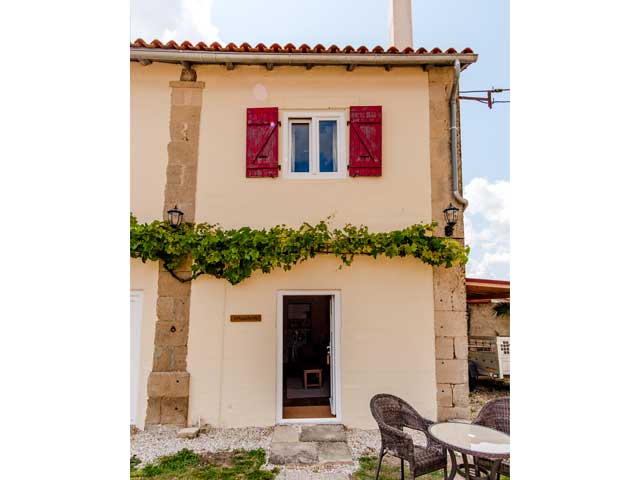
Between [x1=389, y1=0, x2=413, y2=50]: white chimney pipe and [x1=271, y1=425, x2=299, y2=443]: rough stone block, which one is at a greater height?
[x1=389, y1=0, x2=413, y2=50]: white chimney pipe

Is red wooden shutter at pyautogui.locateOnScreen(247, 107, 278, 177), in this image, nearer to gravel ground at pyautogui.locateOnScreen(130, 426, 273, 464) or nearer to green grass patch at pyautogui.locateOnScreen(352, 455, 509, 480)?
gravel ground at pyautogui.locateOnScreen(130, 426, 273, 464)

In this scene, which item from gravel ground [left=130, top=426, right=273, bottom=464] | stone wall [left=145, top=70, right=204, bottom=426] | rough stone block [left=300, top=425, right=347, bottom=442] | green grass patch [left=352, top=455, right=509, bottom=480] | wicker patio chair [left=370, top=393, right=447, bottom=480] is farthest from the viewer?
stone wall [left=145, top=70, right=204, bottom=426]

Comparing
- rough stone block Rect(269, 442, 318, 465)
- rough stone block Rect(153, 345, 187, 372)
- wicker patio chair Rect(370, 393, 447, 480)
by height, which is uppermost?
rough stone block Rect(153, 345, 187, 372)

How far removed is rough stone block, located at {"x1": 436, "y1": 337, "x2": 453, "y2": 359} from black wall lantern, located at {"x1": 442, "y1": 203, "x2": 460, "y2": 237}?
1.70 meters

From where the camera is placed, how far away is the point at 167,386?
223 inches

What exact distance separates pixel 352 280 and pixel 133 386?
12.5 ft

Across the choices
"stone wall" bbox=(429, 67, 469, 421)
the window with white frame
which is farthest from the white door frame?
the window with white frame

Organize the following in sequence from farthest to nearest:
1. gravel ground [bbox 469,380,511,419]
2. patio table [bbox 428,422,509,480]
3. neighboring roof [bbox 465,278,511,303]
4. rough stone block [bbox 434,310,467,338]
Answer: neighboring roof [bbox 465,278,511,303], gravel ground [bbox 469,380,511,419], rough stone block [bbox 434,310,467,338], patio table [bbox 428,422,509,480]

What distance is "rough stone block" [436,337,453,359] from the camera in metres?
5.84

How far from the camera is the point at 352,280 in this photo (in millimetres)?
5926

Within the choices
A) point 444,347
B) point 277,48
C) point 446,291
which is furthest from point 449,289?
point 277,48
